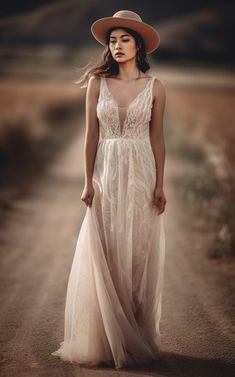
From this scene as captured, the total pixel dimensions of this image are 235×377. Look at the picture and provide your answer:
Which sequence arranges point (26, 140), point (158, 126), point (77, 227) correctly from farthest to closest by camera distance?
point (26, 140)
point (77, 227)
point (158, 126)

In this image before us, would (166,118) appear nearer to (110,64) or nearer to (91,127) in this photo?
(110,64)

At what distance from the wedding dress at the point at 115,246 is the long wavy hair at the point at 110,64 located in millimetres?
94

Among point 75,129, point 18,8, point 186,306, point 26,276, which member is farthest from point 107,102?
point 75,129

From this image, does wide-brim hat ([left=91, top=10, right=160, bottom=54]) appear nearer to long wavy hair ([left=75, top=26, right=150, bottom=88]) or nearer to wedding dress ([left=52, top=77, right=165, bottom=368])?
long wavy hair ([left=75, top=26, right=150, bottom=88])

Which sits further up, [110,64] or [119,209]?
[110,64]

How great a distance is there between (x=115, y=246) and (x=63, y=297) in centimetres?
162

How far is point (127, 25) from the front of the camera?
3.85 meters

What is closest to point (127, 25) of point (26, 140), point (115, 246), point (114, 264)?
point (115, 246)

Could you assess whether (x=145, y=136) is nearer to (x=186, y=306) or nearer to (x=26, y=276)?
(x=186, y=306)

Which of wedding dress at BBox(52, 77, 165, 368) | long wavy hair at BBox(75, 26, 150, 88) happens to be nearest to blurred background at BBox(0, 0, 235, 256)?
long wavy hair at BBox(75, 26, 150, 88)

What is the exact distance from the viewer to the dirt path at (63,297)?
3.88 metres

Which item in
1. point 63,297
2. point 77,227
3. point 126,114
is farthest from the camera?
point 77,227

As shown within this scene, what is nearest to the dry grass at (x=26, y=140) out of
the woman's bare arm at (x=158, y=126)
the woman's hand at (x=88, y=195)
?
the woman's hand at (x=88, y=195)

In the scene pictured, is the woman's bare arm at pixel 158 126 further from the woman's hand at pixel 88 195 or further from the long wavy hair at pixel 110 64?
the woman's hand at pixel 88 195
